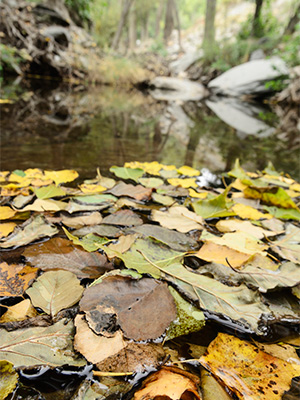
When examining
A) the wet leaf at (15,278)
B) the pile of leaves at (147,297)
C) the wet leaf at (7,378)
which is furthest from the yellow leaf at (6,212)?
the wet leaf at (7,378)

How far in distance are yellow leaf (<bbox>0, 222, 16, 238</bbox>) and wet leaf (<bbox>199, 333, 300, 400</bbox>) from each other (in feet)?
1.98

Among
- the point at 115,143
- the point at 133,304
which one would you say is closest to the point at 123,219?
the point at 133,304

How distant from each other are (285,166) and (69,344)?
2105 mm

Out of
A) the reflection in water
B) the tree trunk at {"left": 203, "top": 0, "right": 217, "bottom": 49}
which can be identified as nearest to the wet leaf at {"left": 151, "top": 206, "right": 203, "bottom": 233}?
the reflection in water

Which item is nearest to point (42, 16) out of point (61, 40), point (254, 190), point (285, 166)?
point (61, 40)

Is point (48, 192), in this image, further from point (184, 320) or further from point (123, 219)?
point (184, 320)

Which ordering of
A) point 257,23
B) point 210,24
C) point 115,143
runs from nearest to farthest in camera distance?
1. point 115,143
2. point 257,23
3. point 210,24

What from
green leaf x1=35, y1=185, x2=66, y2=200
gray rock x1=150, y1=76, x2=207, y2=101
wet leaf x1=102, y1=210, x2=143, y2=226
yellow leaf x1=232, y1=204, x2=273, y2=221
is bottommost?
yellow leaf x1=232, y1=204, x2=273, y2=221

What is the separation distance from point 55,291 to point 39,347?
0.13 m

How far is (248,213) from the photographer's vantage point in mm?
1030

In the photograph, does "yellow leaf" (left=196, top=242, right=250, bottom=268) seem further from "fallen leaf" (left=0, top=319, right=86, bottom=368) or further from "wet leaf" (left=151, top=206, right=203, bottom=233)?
"fallen leaf" (left=0, top=319, right=86, bottom=368)

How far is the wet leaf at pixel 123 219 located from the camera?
83 centimetres

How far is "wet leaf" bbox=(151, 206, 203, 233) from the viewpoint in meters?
0.84

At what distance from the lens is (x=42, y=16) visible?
25.9ft
